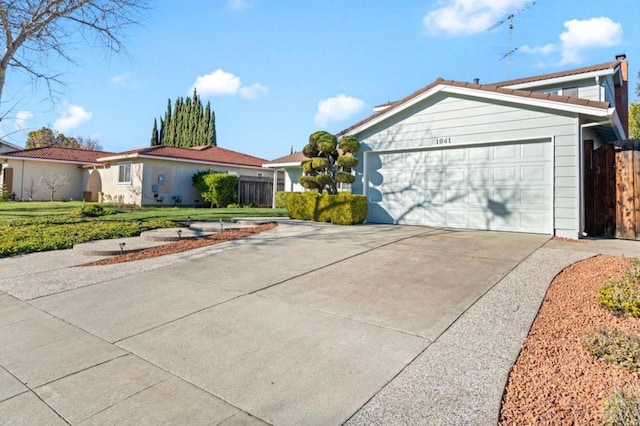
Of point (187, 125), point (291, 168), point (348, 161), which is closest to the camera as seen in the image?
point (348, 161)

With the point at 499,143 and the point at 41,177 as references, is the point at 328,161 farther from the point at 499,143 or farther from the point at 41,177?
the point at 41,177

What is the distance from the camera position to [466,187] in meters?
10.1

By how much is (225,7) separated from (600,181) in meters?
11.1

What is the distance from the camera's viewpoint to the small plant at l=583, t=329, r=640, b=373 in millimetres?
2754

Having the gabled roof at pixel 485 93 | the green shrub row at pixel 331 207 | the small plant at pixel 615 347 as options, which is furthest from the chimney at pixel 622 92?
the small plant at pixel 615 347

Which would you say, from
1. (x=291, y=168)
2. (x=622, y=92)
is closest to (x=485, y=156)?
(x=291, y=168)

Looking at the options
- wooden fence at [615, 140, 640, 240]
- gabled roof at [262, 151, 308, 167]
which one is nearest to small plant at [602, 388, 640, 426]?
wooden fence at [615, 140, 640, 240]

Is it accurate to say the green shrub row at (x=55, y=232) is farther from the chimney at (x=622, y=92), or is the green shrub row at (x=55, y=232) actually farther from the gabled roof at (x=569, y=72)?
the chimney at (x=622, y=92)

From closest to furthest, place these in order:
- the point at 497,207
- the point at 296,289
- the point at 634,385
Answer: the point at 634,385 → the point at 296,289 → the point at 497,207

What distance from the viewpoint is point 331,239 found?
8578 mm

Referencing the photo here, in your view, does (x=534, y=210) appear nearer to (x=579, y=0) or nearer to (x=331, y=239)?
(x=331, y=239)

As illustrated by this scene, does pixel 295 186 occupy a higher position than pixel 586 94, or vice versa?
pixel 586 94

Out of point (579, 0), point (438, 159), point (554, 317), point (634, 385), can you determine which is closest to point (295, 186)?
point (438, 159)

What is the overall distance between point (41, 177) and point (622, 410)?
95.1ft
